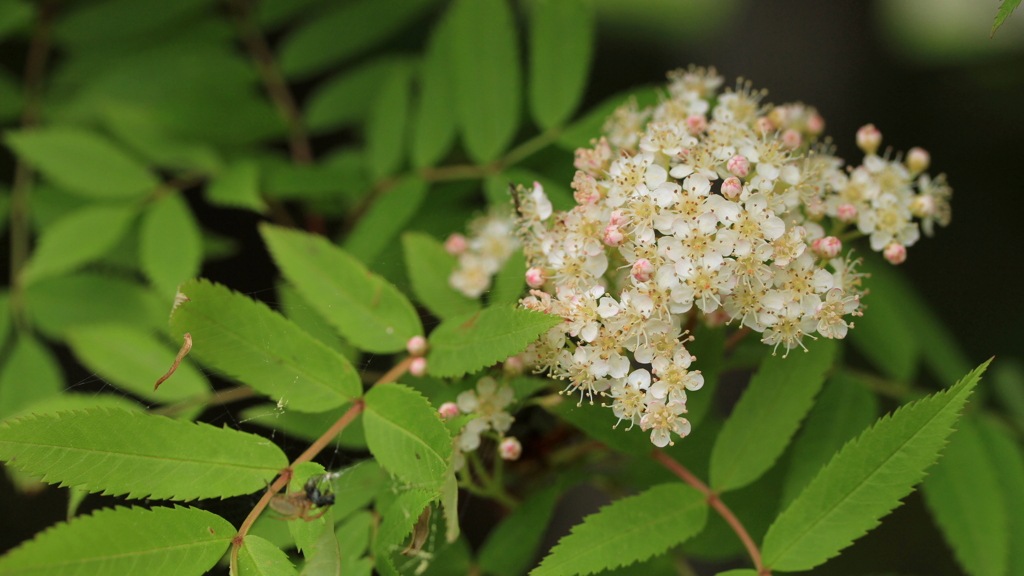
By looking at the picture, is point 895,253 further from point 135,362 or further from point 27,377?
point 27,377

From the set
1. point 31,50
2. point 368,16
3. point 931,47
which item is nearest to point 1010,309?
point 931,47

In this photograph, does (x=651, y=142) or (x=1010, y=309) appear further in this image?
(x=1010, y=309)

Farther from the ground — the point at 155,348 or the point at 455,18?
the point at 455,18

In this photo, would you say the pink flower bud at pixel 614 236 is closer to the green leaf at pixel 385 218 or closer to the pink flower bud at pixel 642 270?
the pink flower bud at pixel 642 270

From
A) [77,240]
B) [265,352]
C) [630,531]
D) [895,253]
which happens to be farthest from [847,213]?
[77,240]

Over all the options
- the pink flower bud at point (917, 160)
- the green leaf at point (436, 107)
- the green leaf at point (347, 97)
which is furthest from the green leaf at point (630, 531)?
the green leaf at point (347, 97)

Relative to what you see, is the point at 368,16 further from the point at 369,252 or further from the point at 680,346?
the point at 680,346

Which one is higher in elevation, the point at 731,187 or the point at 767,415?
the point at 731,187
